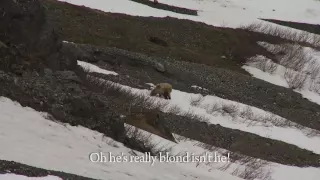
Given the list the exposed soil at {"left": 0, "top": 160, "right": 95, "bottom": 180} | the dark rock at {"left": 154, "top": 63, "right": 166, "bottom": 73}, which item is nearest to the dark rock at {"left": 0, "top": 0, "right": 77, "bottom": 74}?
the exposed soil at {"left": 0, "top": 160, "right": 95, "bottom": 180}

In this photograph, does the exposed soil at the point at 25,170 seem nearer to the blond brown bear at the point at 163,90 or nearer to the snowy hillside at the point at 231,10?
the blond brown bear at the point at 163,90

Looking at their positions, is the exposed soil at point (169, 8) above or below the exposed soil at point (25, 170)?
above

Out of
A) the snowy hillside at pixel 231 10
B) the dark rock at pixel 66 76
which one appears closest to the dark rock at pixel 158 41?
the snowy hillside at pixel 231 10

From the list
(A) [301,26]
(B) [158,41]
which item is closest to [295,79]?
(B) [158,41]

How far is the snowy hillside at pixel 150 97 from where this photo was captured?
7.68m

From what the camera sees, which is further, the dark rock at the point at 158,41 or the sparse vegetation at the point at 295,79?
the dark rock at the point at 158,41

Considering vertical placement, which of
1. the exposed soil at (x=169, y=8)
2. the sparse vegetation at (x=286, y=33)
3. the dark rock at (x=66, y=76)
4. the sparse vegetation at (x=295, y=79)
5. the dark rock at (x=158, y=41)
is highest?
the exposed soil at (x=169, y=8)

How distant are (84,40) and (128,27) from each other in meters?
4.29

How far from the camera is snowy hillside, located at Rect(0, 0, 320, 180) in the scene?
7.68 meters

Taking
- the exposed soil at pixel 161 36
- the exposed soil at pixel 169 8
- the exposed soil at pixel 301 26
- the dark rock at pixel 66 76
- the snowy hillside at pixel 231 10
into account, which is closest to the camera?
the dark rock at pixel 66 76

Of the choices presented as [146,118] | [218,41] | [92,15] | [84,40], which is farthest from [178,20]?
[146,118]

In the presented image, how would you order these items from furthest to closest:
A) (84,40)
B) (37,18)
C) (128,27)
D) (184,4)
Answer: (184,4)
(128,27)
(84,40)
(37,18)

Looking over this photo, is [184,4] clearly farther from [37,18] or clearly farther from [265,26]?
[37,18]

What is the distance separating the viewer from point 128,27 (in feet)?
88.7
